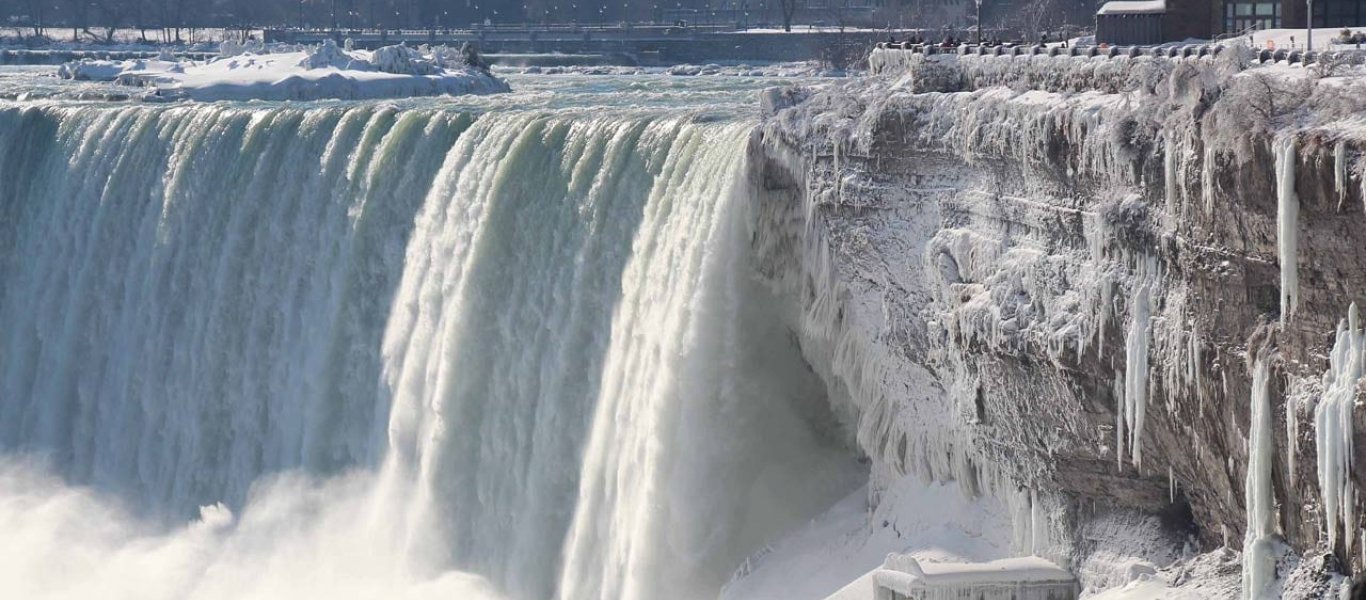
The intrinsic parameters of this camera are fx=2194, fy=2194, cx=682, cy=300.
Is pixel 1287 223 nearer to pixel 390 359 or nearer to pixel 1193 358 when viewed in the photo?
pixel 1193 358

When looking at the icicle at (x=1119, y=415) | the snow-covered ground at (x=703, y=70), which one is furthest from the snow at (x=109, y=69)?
the icicle at (x=1119, y=415)

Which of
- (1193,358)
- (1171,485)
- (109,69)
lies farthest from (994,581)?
(109,69)

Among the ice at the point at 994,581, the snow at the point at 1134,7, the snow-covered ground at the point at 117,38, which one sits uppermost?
the snow-covered ground at the point at 117,38

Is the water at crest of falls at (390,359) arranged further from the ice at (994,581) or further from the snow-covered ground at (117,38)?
the snow-covered ground at (117,38)

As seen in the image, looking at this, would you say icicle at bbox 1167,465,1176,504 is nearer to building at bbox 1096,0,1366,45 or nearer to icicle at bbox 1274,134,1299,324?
icicle at bbox 1274,134,1299,324

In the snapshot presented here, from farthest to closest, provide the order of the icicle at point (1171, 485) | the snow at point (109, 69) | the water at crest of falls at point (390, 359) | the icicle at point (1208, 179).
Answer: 1. the snow at point (109, 69)
2. the water at crest of falls at point (390, 359)
3. the icicle at point (1171, 485)
4. the icicle at point (1208, 179)

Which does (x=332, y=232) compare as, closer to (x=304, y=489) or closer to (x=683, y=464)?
(x=304, y=489)

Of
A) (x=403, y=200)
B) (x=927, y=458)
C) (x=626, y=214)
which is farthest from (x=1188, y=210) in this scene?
(x=403, y=200)
